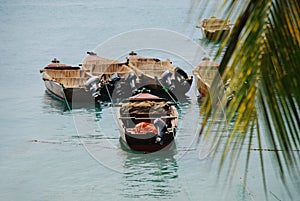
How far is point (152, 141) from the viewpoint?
8.91 m

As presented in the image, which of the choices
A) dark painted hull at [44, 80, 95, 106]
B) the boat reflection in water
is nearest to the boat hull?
the boat reflection in water

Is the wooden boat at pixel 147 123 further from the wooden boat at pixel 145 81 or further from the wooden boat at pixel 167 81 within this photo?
the wooden boat at pixel 167 81

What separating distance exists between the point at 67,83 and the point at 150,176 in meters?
6.66

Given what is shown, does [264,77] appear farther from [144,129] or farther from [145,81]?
[145,81]

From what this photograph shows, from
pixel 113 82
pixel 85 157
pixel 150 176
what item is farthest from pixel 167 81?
pixel 150 176

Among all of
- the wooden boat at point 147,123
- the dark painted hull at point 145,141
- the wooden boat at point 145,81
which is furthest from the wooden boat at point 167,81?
the dark painted hull at point 145,141

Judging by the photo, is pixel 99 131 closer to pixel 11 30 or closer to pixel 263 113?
pixel 263 113

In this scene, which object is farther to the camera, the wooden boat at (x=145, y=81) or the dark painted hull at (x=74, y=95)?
the wooden boat at (x=145, y=81)

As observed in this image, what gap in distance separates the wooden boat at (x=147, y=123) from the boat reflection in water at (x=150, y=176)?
16 centimetres

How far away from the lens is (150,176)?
26.6ft

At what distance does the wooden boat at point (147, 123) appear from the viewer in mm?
8945

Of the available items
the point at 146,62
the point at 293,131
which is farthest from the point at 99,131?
the point at 293,131

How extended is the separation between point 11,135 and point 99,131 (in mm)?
1466

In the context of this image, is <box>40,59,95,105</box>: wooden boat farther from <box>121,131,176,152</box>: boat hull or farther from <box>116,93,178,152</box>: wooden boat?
<box>121,131,176,152</box>: boat hull
